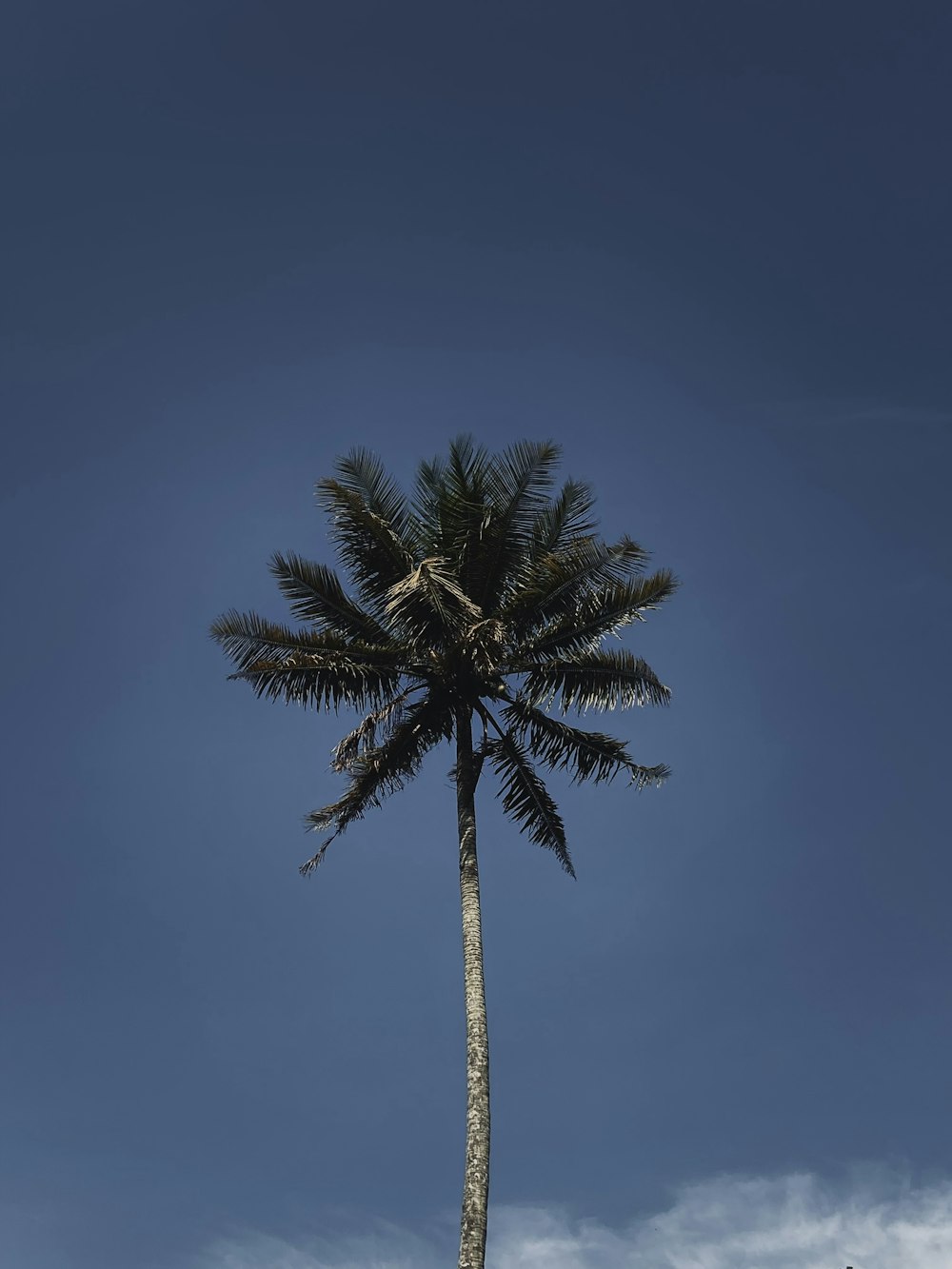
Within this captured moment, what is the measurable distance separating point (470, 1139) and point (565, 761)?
705 cm

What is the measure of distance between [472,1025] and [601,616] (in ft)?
23.2

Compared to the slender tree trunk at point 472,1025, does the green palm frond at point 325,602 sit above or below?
above

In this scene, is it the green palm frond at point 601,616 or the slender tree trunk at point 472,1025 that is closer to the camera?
the slender tree trunk at point 472,1025

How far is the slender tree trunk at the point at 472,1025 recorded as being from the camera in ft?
45.2

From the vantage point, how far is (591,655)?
19.3 metres

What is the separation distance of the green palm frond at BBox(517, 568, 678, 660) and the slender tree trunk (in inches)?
72.7

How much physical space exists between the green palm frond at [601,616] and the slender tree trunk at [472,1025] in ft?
6.06

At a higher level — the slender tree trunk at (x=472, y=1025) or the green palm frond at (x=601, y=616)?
the green palm frond at (x=601, y=616)

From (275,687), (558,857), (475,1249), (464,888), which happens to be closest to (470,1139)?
(475,1249)

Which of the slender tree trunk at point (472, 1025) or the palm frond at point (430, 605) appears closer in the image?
the slender tree trunk at point (472, 1025)

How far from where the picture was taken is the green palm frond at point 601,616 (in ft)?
62.5

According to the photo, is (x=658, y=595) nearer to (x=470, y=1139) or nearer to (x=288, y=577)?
(x=288, y=577)

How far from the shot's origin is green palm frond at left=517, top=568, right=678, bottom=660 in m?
19.0

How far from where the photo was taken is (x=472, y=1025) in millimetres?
15945
